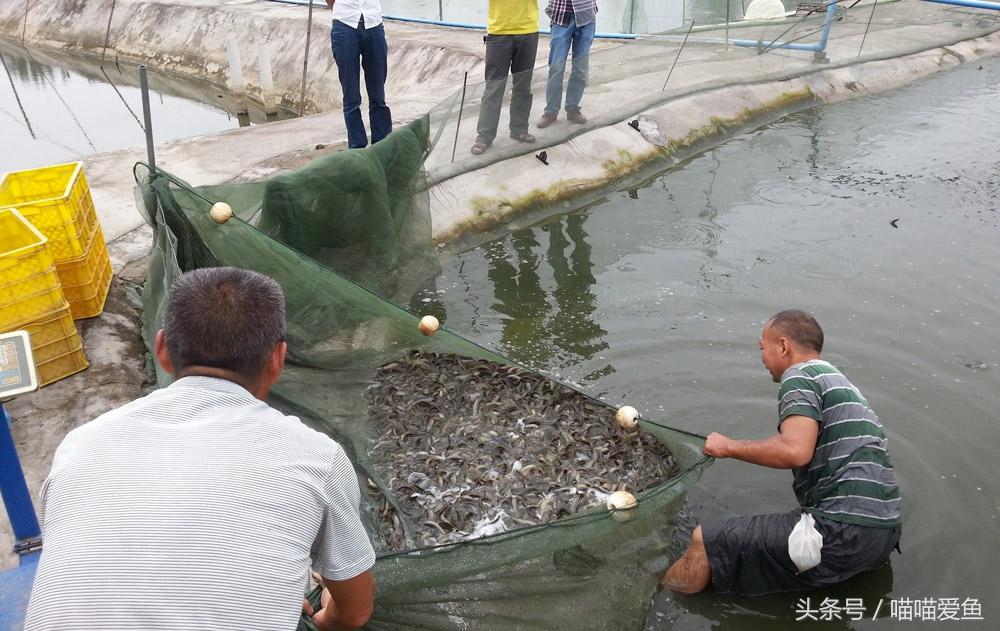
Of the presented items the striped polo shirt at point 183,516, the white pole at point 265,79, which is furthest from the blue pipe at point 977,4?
the striped polo shirt at point 183,516

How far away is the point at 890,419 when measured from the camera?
500cm

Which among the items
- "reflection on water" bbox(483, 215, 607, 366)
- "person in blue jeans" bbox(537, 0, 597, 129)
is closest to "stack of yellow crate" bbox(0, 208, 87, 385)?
"reflection on water" bbox(483, 215, 607, 366)

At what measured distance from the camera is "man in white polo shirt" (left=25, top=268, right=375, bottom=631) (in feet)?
5.52

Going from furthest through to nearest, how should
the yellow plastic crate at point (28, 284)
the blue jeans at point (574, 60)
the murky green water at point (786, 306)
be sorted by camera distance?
the blue jeans at point (574, 60) → the yellow plastic crate at point (28, 284) → the murky green water at point (786, 306)

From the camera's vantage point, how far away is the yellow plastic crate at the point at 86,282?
16.6ft

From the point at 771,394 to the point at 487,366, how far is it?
199 centimetres

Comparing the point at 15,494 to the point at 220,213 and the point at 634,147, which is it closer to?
the point at 220,213

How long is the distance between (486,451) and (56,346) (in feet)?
8.67

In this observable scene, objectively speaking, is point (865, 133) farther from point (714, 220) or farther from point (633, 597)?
point (633, 597)

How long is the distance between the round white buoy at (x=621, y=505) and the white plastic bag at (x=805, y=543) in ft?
3.06

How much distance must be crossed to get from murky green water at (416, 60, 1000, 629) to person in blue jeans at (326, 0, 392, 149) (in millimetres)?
1627

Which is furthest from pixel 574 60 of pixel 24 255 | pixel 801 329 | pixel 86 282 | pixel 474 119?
pixel 24 255

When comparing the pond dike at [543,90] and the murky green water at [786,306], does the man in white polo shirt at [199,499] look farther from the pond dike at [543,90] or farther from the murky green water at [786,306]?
the pond dike at [543,90]

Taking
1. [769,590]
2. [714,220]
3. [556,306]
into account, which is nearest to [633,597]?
[769,590]
